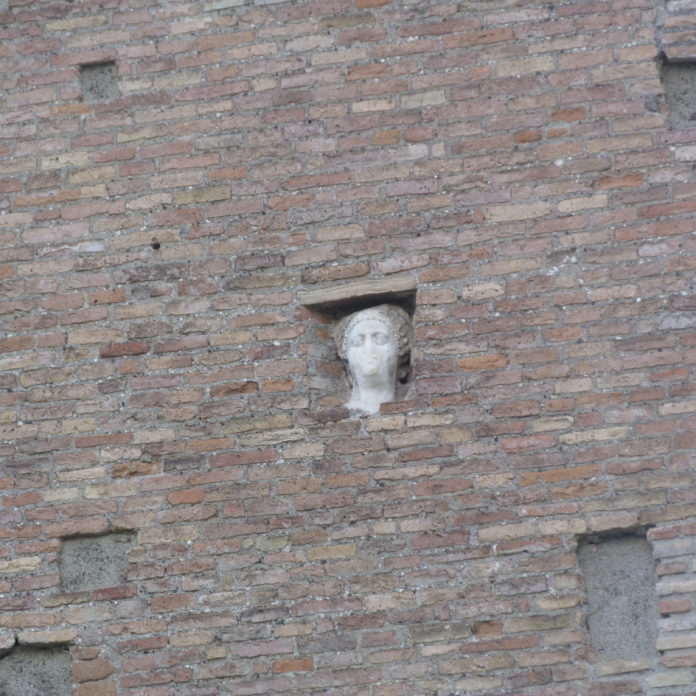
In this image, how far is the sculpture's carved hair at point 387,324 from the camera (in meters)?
8.38

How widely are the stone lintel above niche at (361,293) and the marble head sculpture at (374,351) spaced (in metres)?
0.05

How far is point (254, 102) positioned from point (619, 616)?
272cm

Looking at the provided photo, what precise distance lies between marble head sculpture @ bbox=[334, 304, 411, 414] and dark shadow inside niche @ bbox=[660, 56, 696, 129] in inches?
57.0

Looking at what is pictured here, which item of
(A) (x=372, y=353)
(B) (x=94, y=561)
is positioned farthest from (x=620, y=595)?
(B) (x=94, y=561)

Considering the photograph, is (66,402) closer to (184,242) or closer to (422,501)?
(184,242)

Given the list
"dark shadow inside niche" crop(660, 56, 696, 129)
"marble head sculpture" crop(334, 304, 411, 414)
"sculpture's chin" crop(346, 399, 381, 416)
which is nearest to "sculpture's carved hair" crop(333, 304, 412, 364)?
"marble head sculpture" crop(334, 304, 411, 414)

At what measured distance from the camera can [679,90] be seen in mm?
8594

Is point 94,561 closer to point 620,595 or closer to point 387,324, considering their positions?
point 387,324

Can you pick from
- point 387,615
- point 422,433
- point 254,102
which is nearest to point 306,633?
point 387,615

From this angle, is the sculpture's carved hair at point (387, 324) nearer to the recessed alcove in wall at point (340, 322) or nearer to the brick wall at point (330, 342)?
the recessed alcove in wall at point (340, 322)

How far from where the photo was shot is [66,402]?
8.38m

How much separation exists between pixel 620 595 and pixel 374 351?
1434mm

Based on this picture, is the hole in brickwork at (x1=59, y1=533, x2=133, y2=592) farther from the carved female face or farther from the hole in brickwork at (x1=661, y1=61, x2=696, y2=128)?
the hole in brickwork at (x1=661, y1=61, x2=696, y2=128)

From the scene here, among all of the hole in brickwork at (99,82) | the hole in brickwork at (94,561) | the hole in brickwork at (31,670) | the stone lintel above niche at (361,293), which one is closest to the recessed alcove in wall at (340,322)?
the stone lintel above niche at (361,293)
